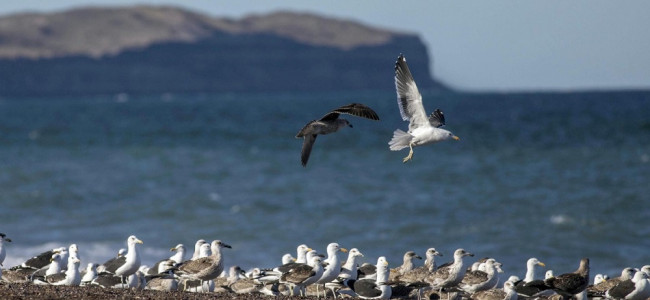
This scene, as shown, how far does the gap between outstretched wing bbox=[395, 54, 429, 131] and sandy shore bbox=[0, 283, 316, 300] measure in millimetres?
3058

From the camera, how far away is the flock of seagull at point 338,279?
559 inches

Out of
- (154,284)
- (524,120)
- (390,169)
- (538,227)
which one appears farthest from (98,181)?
(524,120)

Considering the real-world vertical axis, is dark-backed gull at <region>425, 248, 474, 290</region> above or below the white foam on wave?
below

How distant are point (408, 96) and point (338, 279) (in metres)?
2.66

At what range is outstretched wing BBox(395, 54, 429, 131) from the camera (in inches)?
565

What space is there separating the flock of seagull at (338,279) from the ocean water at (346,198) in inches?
220

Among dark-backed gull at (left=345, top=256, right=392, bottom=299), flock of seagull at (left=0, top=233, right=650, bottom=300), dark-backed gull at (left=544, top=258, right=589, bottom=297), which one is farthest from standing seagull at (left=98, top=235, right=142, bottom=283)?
dark-backed gull at (left=544, top=258, right=589, bottom=297)

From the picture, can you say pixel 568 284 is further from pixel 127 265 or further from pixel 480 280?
pixel 127 265

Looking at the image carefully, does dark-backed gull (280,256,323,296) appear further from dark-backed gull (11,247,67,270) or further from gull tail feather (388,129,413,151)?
dark-backed gull (11,247,67,270)

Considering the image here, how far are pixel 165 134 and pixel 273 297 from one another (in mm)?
55198

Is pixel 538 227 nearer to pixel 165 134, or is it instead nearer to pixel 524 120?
pixel 165 134

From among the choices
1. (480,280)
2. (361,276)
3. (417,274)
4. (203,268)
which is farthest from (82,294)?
(480,280)

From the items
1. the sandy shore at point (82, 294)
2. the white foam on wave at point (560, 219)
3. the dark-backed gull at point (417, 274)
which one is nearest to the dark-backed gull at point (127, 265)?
the sandy shore at point (82, 294)

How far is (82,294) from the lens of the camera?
12.7 meters
